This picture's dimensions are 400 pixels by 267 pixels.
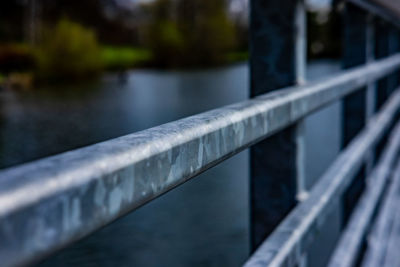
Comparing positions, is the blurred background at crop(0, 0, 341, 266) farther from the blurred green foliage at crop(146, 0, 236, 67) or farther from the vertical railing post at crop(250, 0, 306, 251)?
the vertical railing post at crop(250, 0, 306, 251)

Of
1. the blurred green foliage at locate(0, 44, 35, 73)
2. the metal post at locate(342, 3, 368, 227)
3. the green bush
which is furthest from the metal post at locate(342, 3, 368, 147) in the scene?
the blurred green foliage at locate(0, 44, 35, 73)

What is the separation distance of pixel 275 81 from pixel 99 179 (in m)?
0.60

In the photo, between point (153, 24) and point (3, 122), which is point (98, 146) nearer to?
point (3, 122)

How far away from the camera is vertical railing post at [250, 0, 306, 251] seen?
79 centimetres

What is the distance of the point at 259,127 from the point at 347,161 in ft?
1.93

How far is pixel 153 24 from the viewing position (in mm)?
34219

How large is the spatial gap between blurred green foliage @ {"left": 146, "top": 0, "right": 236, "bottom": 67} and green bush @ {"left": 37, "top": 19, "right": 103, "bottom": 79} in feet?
23.1

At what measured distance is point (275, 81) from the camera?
0.82 m

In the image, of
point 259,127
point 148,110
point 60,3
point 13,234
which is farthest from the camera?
point 60,3

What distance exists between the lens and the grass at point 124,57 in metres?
28.3

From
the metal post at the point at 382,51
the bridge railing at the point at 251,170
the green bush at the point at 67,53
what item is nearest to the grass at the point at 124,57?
the green bush at the point at 67,53

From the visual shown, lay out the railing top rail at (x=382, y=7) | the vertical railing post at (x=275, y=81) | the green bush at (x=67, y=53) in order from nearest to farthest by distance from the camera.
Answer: the vertical railing post at (x=275, y=81)
the railing top rail at (x=382, y=7)
the green bush at (x=67, y=53)

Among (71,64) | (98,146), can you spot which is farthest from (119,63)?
(98,146)

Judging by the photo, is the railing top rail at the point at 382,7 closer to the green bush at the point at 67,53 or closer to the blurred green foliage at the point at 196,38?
the green bush at the point at 67,53
